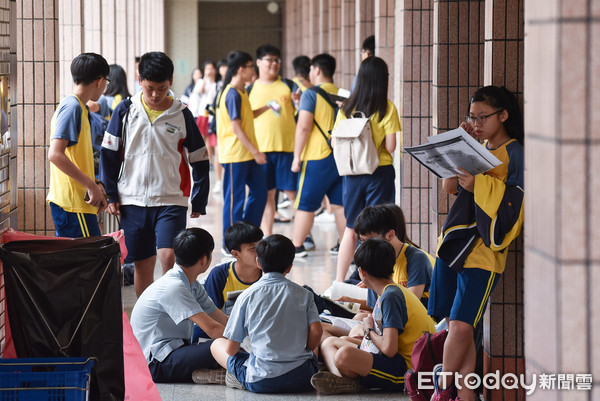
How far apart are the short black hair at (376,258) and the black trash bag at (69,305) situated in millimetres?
1408

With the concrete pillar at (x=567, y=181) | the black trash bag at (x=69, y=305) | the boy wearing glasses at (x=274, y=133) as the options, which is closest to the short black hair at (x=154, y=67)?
the black trash bag at (x=69, y=305)

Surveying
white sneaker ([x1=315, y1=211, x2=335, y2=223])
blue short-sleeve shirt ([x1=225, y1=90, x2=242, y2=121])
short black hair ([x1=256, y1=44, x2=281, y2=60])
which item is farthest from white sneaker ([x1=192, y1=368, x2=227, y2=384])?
white sneaker ([x1=315, y1=211, x2=335, y2=223])

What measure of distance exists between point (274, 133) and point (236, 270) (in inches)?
145

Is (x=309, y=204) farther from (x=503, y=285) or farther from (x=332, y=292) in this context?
(x=503, y=285)

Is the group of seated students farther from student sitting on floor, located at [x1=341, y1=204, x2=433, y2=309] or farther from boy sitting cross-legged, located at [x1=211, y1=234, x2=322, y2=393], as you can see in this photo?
student sitting on floor, located at [x1=341, y1=204, x2=433, y2=309]

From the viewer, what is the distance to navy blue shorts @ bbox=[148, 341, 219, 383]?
5008 millimetres

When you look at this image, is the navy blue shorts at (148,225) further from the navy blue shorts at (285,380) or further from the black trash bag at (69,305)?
the black trash bag at (69,305)

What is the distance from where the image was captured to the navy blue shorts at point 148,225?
563 cm

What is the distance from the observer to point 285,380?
4.78m

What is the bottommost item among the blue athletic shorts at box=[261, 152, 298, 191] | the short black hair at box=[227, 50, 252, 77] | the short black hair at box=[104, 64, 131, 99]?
the blue athletic shorts at box=[261, 152, 298, 191]

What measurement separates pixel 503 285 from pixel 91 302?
195cm

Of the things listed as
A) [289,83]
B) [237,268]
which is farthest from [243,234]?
[289,83]

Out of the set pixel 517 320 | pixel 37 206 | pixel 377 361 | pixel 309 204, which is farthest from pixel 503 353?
pixel 309 204

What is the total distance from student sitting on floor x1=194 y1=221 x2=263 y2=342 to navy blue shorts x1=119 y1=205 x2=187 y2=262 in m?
0.33
